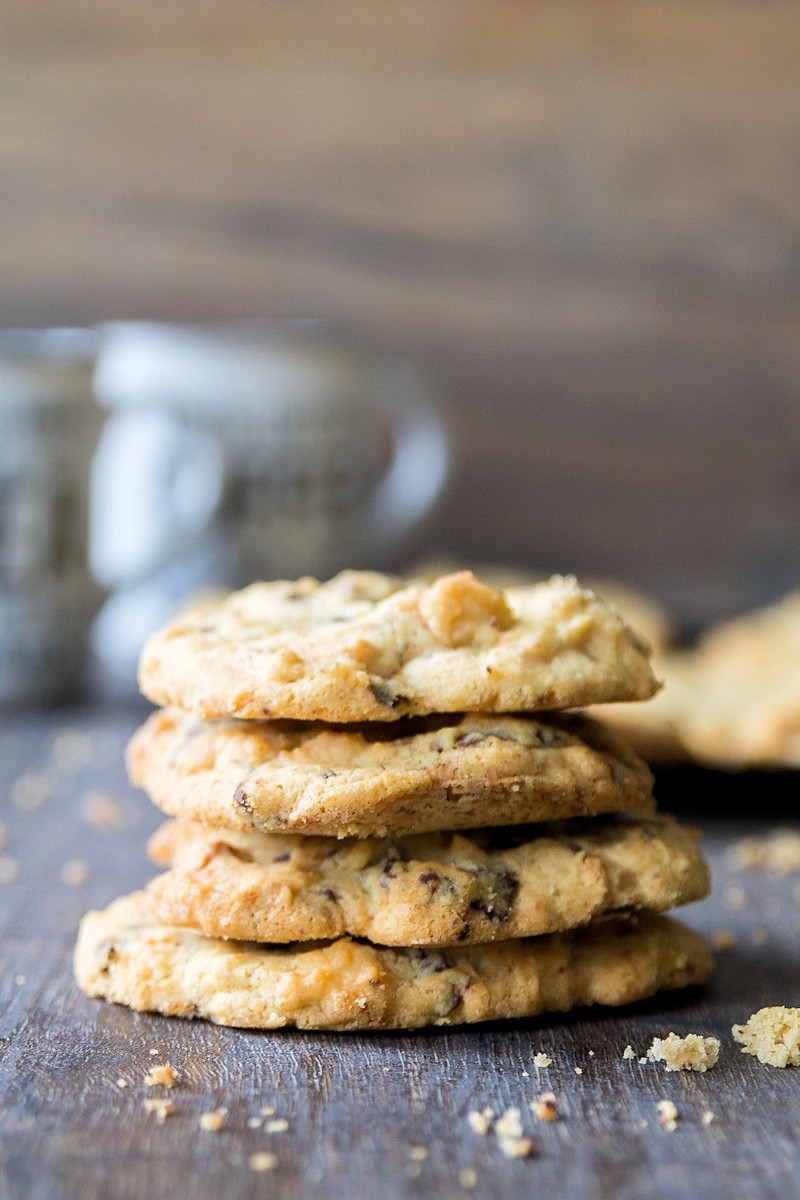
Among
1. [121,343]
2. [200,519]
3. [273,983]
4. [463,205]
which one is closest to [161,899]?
[273,983]

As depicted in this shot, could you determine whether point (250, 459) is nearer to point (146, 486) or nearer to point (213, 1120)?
point (146, 486)

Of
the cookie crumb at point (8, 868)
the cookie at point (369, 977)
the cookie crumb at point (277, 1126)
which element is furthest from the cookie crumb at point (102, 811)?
the cookie crumb at point (277, 1126)

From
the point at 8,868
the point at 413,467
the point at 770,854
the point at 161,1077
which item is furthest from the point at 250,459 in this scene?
the point at 161,1077

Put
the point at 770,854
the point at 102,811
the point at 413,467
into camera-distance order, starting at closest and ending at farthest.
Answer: the point at 770,854
the point at 102,811
the point at 413,467

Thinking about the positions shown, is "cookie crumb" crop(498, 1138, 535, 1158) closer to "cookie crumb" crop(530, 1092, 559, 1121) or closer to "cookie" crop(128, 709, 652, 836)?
"cookie crumb" crop(530, 1092, 559, 1121)

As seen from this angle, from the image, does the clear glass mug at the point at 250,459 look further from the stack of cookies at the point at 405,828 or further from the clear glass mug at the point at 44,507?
the stack of cookies at the point at 405,828

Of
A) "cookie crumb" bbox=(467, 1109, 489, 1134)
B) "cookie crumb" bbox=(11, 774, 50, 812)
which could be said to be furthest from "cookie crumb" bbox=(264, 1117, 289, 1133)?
"cookie crumb" bbox=(11, 774, 50, 812)
